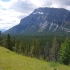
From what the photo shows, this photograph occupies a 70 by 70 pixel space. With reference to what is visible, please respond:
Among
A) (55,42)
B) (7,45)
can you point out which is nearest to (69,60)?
(7,45)

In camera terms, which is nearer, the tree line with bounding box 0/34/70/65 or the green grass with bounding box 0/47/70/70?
the green grass with bounding box 0/47/70/70

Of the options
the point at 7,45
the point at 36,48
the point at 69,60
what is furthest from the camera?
the point at 36,48

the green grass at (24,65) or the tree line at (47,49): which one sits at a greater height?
the green grass at (24,65)

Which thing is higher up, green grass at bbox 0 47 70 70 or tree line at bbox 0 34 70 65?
green grass at bbox 0 47 70 70

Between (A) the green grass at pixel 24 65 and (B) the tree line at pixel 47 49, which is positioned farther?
(B) the tree line at pixel 47 49

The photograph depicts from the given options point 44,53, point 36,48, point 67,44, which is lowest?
point 44,53

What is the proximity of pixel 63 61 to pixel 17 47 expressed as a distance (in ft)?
230

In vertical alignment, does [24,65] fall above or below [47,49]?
above

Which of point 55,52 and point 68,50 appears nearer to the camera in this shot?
point 68,50

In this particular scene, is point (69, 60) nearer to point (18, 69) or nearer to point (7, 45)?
point (7, 45)

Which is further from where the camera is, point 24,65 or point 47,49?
point 47,49

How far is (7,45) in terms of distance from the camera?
325ft

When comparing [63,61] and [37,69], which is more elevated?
[37,69]

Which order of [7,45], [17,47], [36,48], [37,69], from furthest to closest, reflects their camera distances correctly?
[17,47]
[36,48]
[7,45]
[37,69]
